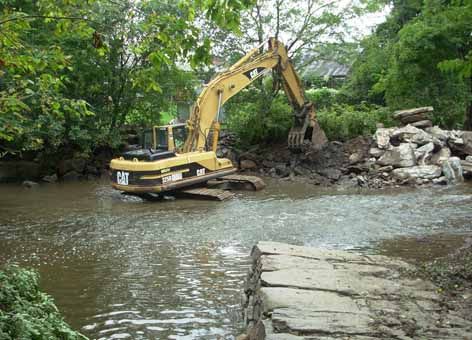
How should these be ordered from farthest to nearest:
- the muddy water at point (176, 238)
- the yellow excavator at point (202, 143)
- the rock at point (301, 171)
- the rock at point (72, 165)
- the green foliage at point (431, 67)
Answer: the rock at point (72, 165)
the green foliage at point (431, 67)
the rock at point (301, 171)
the yellow excavator at point (202, 143)
the muddy water at point (176, 238)

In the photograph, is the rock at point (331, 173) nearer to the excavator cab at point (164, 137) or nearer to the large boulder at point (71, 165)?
the excavator cab at point (164, 137)

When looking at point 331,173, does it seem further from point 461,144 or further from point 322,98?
point 322,98

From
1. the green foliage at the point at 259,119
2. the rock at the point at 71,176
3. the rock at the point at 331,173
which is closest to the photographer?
the rock at the point at 331,173

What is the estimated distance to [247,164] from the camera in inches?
685

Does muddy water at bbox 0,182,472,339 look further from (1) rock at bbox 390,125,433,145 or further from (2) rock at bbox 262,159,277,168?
(2) rock at bbox 262,159,277,168

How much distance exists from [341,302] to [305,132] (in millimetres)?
13288

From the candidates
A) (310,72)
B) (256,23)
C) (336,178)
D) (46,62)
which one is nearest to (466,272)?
(46,62)

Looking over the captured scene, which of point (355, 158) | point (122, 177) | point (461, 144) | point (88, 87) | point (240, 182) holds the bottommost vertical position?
point (240, 182)

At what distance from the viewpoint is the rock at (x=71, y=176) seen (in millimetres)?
16725

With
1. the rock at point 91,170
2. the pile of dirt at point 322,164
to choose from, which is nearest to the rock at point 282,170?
the pile of dirt at point 322,164

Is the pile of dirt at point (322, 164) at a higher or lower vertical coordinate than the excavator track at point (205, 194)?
higher

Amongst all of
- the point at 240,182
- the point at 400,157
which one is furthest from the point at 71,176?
the point at 400,157

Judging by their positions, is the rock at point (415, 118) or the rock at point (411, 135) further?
the rock at point (415, 118)

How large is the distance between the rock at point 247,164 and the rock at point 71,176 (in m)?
5.07
